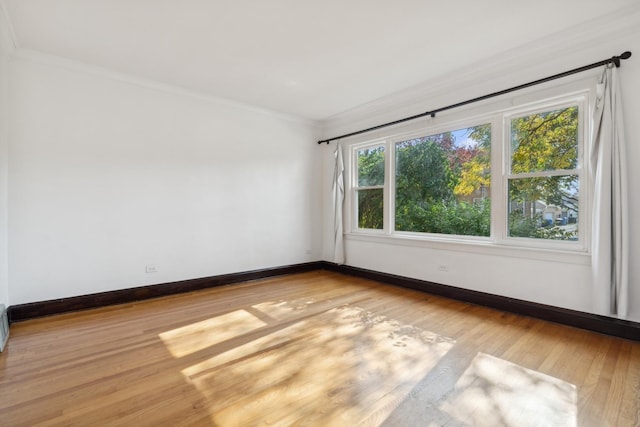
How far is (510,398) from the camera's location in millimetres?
1795

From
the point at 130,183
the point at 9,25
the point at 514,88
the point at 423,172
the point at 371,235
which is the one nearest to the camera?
the point at 9,25

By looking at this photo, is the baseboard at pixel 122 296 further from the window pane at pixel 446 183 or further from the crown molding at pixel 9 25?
the crown molding at pixel 9 25

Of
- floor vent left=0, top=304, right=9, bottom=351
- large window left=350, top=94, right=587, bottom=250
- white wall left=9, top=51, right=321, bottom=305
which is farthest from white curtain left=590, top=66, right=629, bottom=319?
floor vent left=0, top=304, right=9, bottom=351

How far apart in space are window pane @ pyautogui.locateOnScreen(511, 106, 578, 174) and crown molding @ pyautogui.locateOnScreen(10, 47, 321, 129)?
3485 mm

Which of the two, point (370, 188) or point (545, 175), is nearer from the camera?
point (545, 175)

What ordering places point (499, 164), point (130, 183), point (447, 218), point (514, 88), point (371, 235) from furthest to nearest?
point (371, 235) < point (447, 218) < point (130, 183) < point (499, 164) < point (514, 88)

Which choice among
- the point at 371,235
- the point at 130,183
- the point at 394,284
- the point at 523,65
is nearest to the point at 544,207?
the point at 523,65

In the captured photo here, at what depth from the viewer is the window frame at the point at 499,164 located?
285 centimetres

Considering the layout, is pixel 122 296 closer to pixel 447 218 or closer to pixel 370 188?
pixel 370 188

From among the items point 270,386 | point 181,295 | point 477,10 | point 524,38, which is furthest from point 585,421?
point 181,295

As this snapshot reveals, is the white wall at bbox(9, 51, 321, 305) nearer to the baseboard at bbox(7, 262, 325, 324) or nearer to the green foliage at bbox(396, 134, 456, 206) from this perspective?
the baseboard at bbox(7, 262, 325, 324)

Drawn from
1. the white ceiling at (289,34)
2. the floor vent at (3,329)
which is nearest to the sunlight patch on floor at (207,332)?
the floor vent at (3,329)

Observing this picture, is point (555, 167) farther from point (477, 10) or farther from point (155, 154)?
point (155, 154)

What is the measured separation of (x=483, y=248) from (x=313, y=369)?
2.51m
